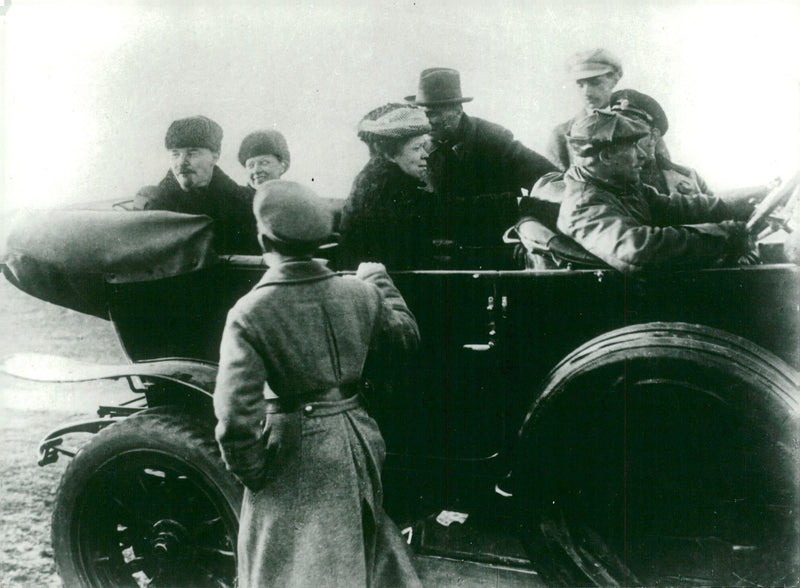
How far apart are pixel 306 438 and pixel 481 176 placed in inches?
94.3

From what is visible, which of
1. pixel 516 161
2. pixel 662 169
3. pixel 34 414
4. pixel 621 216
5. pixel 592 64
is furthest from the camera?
pixel 34 414

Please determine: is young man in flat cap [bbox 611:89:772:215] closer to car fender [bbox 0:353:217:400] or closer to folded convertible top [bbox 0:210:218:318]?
folded convertible top [bbox 0:210:218:318]

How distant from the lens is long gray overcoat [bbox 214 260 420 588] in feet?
6.90

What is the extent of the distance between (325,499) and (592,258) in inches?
51.8

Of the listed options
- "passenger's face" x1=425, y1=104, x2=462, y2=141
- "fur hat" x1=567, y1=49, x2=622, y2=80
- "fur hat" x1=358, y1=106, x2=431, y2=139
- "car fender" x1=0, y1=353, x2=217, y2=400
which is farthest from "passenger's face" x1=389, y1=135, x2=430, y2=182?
"fur hat" x1=567, y1=49, x2=622, y2=80

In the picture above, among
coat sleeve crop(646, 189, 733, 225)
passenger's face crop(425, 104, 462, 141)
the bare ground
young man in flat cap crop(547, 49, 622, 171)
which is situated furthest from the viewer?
passenger's face crop(425, 104, 462, 141)

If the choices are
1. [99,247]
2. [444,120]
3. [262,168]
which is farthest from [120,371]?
[444,120]

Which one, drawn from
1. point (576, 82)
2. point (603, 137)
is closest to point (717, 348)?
point (603, 137)

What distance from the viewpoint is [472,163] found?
412 centimetres

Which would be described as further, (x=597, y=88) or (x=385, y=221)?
(x=597, y=88)

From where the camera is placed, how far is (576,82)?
397 cm

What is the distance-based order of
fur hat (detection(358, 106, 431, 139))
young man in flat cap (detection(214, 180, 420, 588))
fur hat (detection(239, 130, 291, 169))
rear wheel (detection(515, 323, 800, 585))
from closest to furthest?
1. young man in flat cap (detection(214, 180, 420, 588))
2. rear wheel (detection(515, 323, 800, 585))
3. fur hat (detection(358, 106, 431, 139))
4. fur hat (detection(239, 130, 291, 169))

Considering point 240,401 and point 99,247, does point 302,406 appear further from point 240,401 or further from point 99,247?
point 99,247

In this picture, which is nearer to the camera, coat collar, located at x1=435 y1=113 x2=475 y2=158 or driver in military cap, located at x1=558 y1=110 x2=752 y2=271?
driver in military cap, located at x1=558 y1=110 x2=752 y2=271
